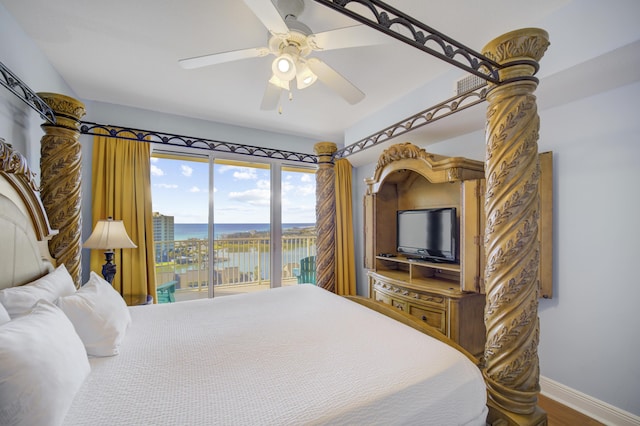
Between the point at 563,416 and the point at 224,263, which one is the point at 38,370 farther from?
the point at 224,263

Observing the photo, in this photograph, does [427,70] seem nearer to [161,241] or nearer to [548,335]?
[548,335]

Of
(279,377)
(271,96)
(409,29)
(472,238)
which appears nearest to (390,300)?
(472,238)

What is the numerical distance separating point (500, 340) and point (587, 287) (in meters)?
1.26

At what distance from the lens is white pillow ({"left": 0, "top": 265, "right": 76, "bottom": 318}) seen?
0.99 m

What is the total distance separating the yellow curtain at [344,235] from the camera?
12.9ft

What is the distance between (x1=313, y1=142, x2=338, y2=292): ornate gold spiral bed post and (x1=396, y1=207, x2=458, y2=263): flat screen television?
808 mm

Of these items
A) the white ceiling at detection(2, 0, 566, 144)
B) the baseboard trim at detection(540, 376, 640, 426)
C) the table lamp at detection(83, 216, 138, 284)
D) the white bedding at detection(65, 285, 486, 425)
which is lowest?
the baseboard trim at detection(540, 376, 640, 426)

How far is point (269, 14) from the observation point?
1.21m

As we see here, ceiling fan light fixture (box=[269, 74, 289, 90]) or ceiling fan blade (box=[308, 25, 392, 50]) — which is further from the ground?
ceiling fan blade (box=[308, 25, 392, 50])

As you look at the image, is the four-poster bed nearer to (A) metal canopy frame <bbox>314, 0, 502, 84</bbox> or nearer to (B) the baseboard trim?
(A) metal canopy frame <bbox>314, 0, 502, 84</bbox>

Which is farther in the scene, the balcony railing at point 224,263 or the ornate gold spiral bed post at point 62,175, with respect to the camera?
the balcony railing at point 224,263

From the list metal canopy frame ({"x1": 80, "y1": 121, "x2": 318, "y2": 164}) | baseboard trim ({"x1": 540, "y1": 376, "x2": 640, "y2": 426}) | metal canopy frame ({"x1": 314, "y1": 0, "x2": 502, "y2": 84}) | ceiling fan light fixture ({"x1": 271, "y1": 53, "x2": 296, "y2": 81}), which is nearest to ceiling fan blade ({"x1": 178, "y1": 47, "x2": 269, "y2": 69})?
ceiling fan light fixture ({"x1": 271, "y1": 53, "x2": 296, "y2": 81})

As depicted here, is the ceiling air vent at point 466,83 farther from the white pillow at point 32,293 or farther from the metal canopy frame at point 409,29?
the white pillow at point 32,293

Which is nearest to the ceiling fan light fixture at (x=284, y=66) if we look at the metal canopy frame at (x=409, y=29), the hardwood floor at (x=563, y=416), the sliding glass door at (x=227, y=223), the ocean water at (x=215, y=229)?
the metal canopy frame at (x=409, y=29)
